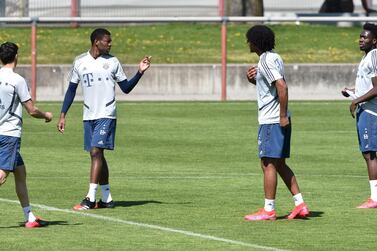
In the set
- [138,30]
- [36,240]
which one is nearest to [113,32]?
[138,30]

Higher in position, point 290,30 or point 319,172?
point 290,30

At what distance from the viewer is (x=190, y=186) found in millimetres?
16562

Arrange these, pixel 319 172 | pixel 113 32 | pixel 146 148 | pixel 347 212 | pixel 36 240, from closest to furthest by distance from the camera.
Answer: pixel 36 240, pixel 347 212, pixel 319 172, pixel 146 148, pixel 113 32

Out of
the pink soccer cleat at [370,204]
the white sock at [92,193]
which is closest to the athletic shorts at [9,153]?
the white sock at [92,193]

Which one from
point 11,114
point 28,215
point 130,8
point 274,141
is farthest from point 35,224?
point 130,8

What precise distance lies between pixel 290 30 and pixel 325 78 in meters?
5.71

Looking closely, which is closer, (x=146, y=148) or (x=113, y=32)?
(x=146, y=148)

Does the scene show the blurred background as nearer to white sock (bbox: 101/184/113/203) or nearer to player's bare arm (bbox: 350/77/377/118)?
white sock (bbox: 101/184/113/203)

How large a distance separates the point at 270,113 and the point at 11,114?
8.46ft

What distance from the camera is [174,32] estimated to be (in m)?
35.8

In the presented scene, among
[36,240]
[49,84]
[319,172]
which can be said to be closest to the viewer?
[36,240]

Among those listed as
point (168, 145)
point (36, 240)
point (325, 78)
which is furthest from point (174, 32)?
point (36, 240)

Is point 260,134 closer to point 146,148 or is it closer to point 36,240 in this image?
point 36,240

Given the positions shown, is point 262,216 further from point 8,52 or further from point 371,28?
point 8,52
